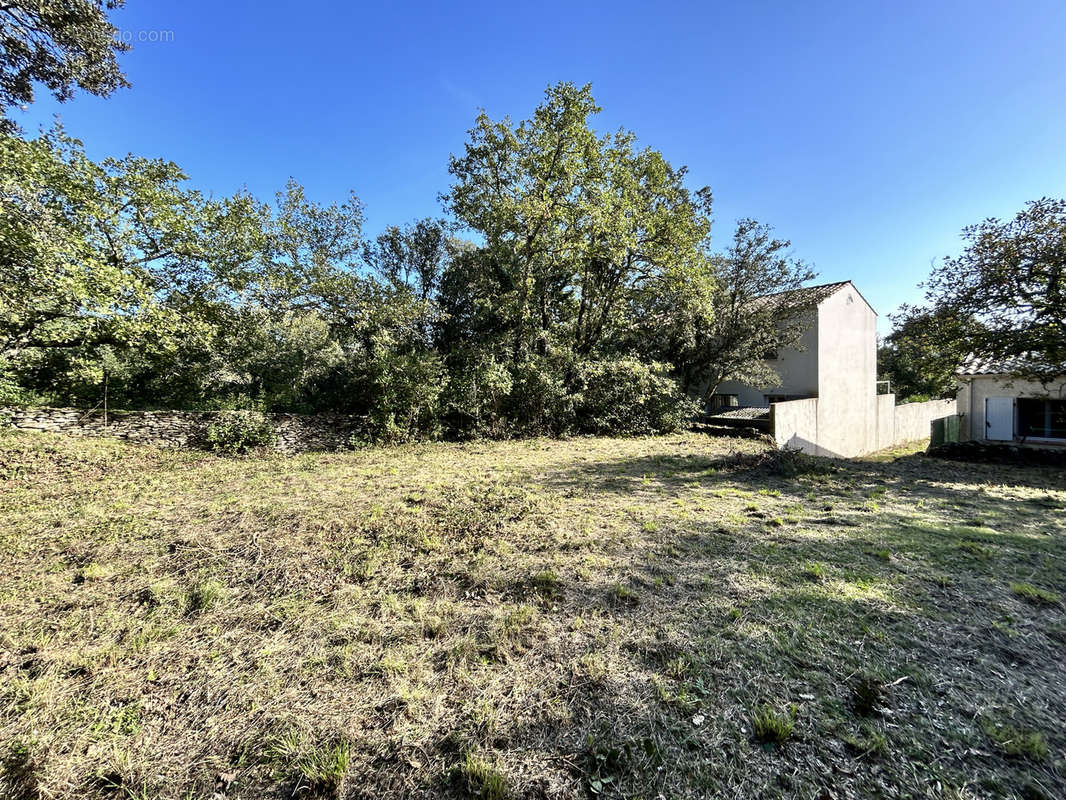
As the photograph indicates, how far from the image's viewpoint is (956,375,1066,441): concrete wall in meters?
11.9

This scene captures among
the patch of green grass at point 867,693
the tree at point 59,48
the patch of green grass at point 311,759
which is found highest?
the tree at point 59,48

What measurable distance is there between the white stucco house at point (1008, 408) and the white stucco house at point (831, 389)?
112 inches

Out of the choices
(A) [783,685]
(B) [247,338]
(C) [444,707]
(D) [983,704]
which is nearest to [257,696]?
(C) [444,707]

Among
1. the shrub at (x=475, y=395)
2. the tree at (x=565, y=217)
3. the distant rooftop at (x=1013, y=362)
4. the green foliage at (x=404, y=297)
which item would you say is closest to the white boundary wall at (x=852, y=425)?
the green foliage at (x=404, y=297)

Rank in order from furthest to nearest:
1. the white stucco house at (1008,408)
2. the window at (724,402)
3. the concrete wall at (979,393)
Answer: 1. the window at (724,402)
2. the concrete wall at (979,393)
3. the white stucco house at (1008,408)

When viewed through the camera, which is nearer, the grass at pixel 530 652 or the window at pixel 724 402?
the grass at pixel 530 652

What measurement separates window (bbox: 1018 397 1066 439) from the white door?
8.6 inches

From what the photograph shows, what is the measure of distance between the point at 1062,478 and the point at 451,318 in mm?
14506

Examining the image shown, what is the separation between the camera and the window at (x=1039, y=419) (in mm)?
11727

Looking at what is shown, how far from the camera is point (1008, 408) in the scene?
1255cm

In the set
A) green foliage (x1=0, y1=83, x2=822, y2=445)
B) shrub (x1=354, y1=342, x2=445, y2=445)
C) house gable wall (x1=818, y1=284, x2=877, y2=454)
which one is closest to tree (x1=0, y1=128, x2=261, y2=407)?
green foliage (x1=0, y1=83, x2=822, y2=445)

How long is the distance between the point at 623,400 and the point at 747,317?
19.1 ft

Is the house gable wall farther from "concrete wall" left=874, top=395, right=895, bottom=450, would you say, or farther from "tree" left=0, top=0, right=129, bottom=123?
"tree" left=0, top=0, right=129, bottom=123

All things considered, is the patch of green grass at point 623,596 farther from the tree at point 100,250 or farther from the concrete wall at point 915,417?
the concrete wall at point 915,417
